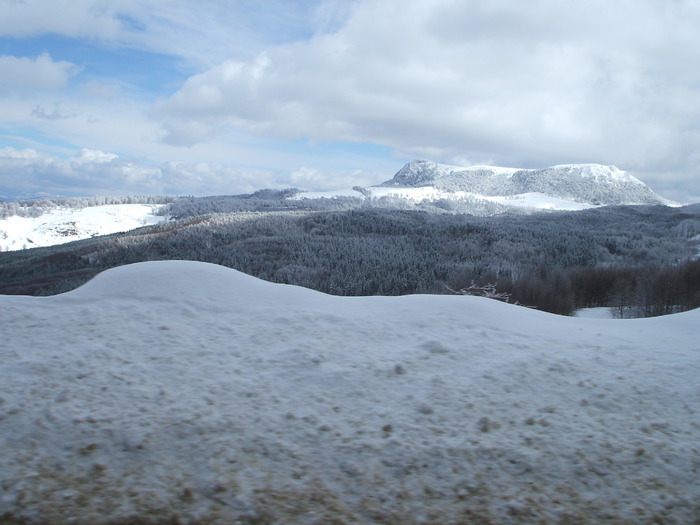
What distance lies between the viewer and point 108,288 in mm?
7984

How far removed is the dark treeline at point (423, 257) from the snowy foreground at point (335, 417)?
34598 millimetres

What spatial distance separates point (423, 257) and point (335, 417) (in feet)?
270

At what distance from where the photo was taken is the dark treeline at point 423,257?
152ft

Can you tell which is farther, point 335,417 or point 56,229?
point 56,229

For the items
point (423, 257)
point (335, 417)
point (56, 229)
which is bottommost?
point (335, 417)

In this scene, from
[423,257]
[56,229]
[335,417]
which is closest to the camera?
[335,417]

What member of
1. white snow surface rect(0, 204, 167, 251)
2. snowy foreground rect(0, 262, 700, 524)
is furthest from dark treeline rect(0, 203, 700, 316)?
white snow surface rect(0, 204, 167, 251)

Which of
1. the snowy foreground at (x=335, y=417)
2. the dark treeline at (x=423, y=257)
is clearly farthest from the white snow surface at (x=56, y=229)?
the snowy foreground at (x=335, y=417)

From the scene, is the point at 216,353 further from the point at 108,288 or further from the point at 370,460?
the point at 108,288

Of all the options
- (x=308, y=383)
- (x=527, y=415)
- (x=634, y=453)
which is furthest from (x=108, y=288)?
(x=634, y=453)

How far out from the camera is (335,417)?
442 centimetres

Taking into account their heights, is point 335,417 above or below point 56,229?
below

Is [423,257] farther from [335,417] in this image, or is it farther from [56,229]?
[56,229]

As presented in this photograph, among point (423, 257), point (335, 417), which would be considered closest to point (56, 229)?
point (423, 257)
